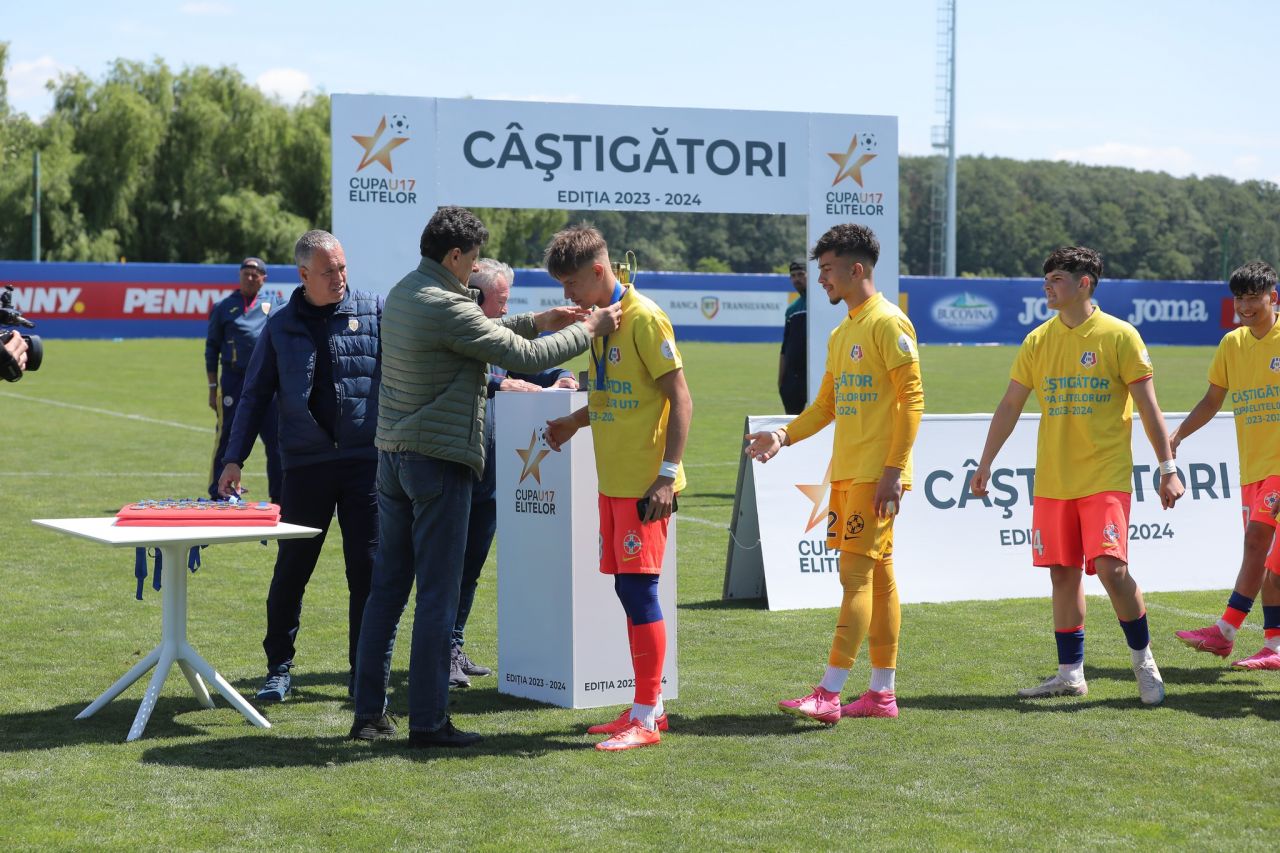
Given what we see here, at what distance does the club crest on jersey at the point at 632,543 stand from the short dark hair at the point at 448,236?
121cm

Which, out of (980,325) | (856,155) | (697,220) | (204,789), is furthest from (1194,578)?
(697,220)

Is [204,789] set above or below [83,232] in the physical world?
below

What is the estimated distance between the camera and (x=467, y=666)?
681 cm

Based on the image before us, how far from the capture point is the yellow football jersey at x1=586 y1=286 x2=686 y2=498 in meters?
5.39

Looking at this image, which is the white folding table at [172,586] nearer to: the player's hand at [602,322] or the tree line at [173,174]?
the player's hand at [602,322]

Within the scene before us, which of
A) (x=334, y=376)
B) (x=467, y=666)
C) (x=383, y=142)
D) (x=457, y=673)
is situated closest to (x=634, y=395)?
(x=334, y=376)

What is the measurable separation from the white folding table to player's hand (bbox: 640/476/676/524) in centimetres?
128

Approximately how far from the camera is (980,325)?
41000 millimetres

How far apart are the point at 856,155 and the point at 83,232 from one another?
4625cm

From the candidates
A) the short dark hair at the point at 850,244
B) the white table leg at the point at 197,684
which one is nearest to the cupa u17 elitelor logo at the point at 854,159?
the short dark hair at the point at 850,244

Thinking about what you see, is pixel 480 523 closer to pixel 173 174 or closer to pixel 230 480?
pixel 230 480

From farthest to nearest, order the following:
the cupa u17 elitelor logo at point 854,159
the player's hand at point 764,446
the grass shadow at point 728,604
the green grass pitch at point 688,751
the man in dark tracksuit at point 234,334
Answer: the cupa u17 elitelor logo at point 854,159, the man in dark tracksuit at point 234,334, the grass shadow at point 728,604, the player's hand at point 764,446, the green grass pitch at point 688,751

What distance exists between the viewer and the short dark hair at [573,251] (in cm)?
536

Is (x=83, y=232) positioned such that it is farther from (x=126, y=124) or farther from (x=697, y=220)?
(x=697, y=220)
